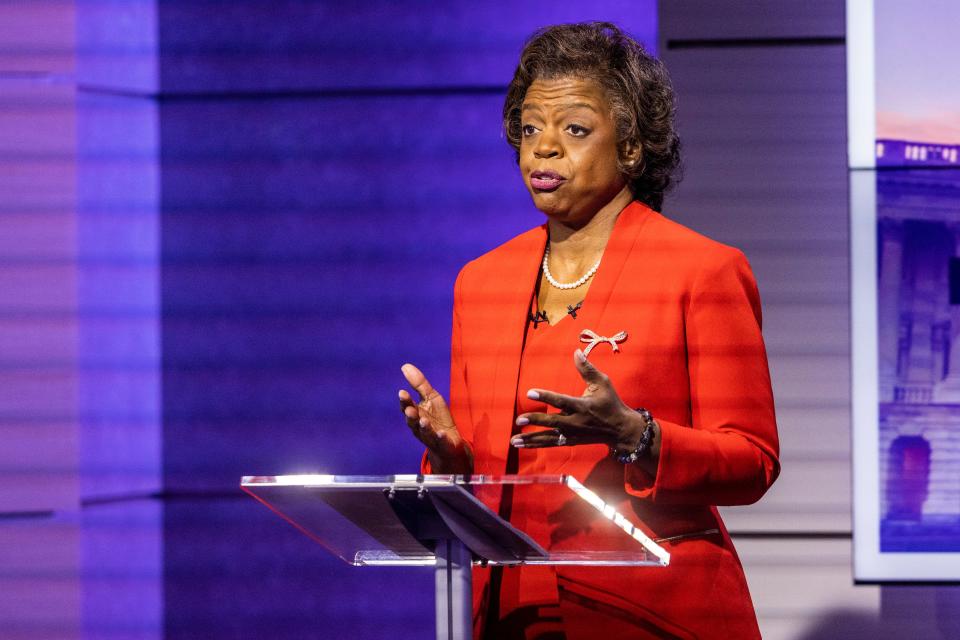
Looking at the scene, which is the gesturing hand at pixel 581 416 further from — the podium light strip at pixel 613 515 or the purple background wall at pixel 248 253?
the purple background wall at pixel 248 253

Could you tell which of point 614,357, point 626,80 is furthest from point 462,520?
point 626,80

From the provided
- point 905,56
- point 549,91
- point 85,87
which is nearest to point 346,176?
point 85,87

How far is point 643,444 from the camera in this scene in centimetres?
158

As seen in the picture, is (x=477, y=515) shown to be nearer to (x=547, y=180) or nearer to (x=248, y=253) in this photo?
(x=547, y=180)

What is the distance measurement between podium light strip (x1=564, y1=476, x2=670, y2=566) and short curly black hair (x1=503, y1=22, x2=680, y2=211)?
827 millimetres

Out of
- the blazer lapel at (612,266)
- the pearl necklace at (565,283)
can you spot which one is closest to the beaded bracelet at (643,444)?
the blazer lapel at (612,266)

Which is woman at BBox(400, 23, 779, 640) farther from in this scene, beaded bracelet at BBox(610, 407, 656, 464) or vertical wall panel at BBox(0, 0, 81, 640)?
vertical wall panel at BBox(0, 0, 81, 640)

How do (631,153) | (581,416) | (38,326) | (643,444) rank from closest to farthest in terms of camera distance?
(581,416) → (643,444) → (631,153) → (38,326)

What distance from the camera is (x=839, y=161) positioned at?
9.86 ft

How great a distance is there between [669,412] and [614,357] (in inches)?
4.8

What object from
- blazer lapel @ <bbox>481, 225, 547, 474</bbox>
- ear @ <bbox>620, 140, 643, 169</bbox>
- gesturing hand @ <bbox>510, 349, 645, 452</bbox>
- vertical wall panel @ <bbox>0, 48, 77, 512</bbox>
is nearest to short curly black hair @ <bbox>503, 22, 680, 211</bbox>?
ear @ <bbox>620, 140, 643, 169</bbox>

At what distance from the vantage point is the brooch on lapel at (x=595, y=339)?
182 centimetres

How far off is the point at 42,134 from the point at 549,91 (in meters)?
1.52

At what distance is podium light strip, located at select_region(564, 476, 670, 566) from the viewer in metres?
1.25
